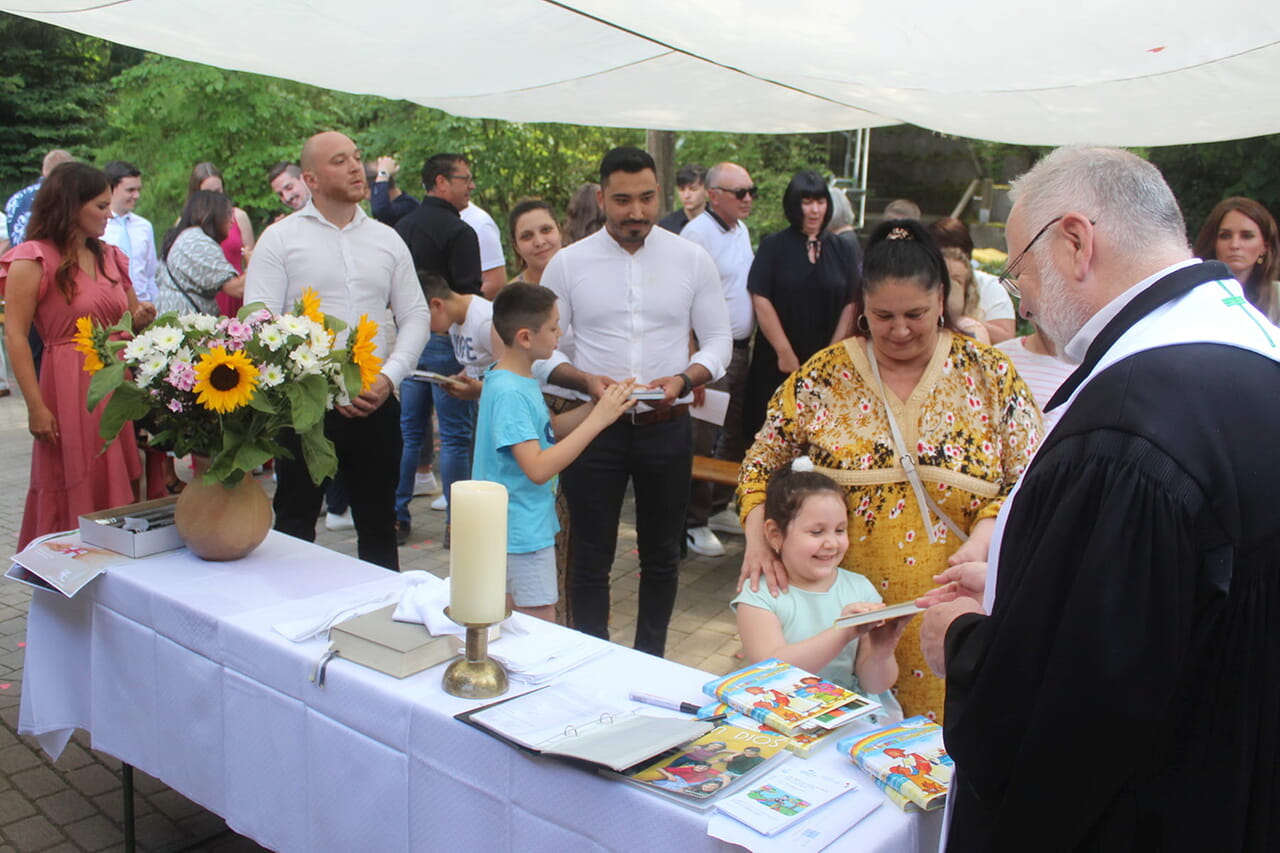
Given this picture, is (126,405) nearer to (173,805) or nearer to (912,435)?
(173,805)

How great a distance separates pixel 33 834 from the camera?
284 centimetres

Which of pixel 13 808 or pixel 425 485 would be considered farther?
pixel 425 485

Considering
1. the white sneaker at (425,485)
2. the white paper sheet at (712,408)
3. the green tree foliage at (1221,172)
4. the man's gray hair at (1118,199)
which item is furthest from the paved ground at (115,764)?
the green tree foliage at (1221,172)

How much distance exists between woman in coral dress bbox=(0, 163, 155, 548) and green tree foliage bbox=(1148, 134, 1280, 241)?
34.1 ft

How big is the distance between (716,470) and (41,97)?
19.5 metres

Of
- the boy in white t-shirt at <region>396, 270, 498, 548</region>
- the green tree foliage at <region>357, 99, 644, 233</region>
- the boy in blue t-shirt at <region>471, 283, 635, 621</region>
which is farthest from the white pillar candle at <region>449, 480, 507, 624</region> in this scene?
the green tree foliage at <region>357, 99, 644, 233</region>

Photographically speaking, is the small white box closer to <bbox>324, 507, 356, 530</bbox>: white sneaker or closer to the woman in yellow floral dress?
the woman in yellow floral dress

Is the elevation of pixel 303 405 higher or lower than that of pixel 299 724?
higher

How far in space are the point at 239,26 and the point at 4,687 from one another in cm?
251

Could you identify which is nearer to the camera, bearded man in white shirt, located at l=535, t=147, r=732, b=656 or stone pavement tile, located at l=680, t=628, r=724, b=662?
bearded man in white shirt, located at l=535, t=147, r=732, b=656

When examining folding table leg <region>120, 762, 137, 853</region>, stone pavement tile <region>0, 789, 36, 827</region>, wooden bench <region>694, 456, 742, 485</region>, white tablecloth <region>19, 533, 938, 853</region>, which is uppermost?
white tablecloth <region>19, 533, 938, 853</region>

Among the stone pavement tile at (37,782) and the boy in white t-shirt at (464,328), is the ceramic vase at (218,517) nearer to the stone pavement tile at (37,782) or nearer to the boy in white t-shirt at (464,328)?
the stone pavement tile at (37,782)

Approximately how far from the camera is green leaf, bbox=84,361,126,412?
8.46 ft

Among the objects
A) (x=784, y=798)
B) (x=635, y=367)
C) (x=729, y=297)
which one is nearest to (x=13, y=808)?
(x=635, y=367)
